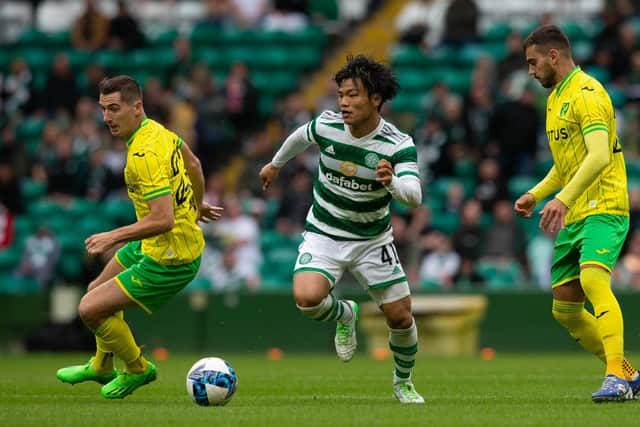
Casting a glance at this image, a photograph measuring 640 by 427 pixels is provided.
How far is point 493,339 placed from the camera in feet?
57.4

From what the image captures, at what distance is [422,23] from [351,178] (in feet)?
43.4

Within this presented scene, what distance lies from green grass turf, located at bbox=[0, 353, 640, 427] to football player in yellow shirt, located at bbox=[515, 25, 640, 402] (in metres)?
0.50

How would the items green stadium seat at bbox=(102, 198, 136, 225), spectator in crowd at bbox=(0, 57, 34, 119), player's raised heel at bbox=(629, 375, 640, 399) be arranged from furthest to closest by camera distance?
spectator in crowd at bbox=(0, 57, 34, 119)
green stadium seat at bbox=(102, 198, 136, 225)
player's raised heel at bbox=(629, 375, 640, 399)

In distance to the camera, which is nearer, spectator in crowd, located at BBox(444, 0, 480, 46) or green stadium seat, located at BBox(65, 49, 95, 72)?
spectator in crowd, located at BBox(444, 0, 480, 46)

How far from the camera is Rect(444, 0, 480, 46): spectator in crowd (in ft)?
69.6

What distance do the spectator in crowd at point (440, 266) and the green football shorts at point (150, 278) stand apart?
26.9 feet

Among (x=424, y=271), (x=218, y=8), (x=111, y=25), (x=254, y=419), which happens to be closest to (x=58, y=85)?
(x=111, y=25)

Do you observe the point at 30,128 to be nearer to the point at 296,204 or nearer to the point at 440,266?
the point at 296,204

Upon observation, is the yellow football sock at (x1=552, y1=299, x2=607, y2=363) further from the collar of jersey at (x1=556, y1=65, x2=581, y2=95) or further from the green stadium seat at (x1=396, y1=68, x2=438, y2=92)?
the green stadium seat at (x1=396, y1=68, x2=438, y2=92)

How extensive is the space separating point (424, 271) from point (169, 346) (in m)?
3.72

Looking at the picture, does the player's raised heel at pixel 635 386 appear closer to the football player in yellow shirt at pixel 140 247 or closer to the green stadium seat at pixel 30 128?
the football player in yellow shirt at pixel 140 247

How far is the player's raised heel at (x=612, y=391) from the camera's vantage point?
29.1 ft

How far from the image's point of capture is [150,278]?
970 cm

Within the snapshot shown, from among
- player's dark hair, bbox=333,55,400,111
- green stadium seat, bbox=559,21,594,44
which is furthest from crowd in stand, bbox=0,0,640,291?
player's dark hair, bbox=333,55,400,111
